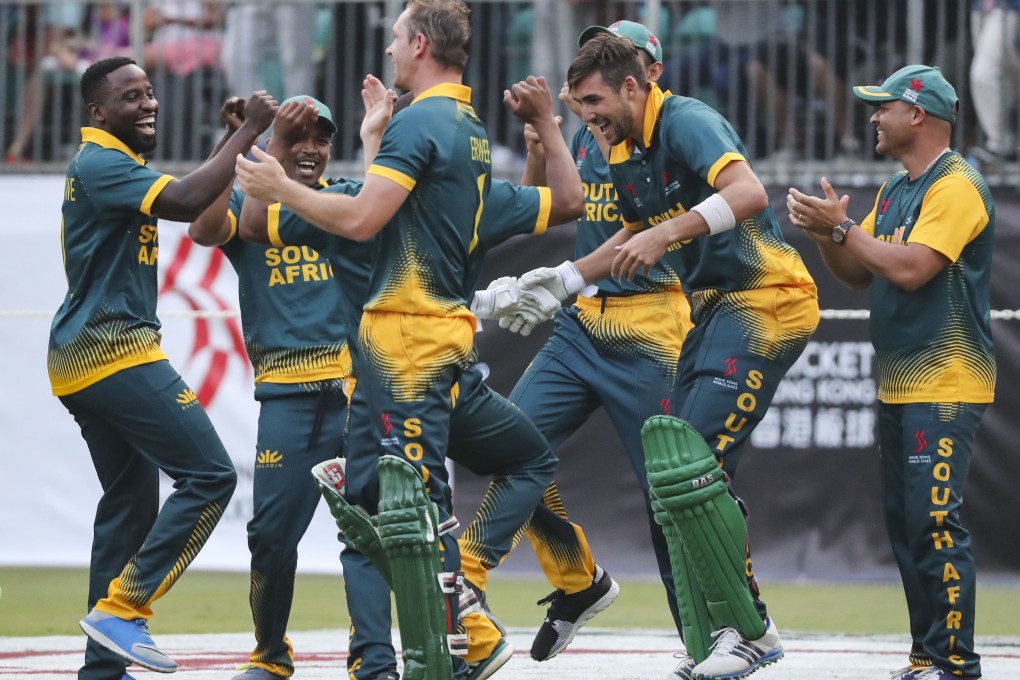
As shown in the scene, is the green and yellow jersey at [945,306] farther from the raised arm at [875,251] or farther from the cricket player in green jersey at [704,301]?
the cricket player in green jersey at [704,301]

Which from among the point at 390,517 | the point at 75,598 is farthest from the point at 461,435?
the point at 75,598

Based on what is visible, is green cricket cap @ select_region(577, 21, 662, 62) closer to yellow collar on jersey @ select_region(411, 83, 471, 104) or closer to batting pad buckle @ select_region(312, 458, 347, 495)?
yellow collar on jersey @ select_region(411, 83, 471, 104)

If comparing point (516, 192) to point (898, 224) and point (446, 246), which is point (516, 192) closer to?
point (446, 246)

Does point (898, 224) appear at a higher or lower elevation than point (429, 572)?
higher

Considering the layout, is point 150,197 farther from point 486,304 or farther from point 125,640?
point 125,640

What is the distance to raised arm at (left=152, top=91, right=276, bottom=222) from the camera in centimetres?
564

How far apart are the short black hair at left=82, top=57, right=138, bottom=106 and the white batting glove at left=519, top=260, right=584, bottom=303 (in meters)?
1.78

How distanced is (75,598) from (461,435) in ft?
16.8

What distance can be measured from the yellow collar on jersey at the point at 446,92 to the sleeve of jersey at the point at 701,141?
34.4 inches

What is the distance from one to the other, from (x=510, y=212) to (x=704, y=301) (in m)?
0.99

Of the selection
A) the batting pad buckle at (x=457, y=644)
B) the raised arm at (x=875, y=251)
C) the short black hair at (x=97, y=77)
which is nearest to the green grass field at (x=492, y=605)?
the raised arm at (x=875, y=251)

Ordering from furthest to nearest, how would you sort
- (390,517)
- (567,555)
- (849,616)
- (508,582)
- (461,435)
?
(508,582) → (849,616) → (567,555) → (461,435) → (390,517)

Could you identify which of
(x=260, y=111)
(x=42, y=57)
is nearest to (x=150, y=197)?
(x=260, y=111)

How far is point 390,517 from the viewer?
4844 mm
